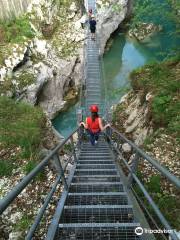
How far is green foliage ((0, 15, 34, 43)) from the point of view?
2472 cm

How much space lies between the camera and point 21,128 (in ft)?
36.2

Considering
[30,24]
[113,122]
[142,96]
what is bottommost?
[113,122]

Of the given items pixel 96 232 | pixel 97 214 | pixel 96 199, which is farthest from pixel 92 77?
pixel 96 232

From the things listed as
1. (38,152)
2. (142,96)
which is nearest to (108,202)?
(38,152)

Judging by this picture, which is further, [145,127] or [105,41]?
[105,41]

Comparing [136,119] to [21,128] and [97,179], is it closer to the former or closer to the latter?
[21,128]

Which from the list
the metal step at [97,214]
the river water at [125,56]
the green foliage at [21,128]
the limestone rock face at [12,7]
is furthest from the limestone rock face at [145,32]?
the metal step at [97,214]

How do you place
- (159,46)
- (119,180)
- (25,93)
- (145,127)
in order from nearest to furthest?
(119,180), (145,127), (25,93), (159,46)

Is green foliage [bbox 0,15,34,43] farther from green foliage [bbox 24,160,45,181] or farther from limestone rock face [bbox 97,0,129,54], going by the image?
green foliage [bbox 24,160,45,181]

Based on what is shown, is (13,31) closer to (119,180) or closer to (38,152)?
(38,152)

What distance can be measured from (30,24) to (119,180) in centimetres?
2249

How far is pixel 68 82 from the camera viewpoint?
2844cm

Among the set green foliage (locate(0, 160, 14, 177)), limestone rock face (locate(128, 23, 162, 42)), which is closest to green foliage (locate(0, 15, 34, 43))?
limestone rock face (locate(128, 23, 162, 42))

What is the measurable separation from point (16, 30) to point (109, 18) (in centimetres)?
1061
